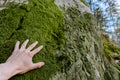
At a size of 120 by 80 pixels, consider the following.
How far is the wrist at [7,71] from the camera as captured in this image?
8.24 feet

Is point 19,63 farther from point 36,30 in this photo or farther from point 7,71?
point 36,30

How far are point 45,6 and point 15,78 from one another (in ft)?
4.71

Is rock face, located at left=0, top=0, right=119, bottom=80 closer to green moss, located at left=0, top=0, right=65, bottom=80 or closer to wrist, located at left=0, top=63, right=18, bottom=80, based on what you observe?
green moss, located at left=0, top=0, right=65, bottom=80

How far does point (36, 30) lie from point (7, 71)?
0.85 meters

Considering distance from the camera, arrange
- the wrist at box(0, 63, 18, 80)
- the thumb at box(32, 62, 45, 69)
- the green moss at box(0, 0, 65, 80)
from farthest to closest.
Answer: the green moss at box(0, 0, 65, 80) < the thumb at box(32, 62, 45, 69) < the wrist at box(0, 63, 18, 80)

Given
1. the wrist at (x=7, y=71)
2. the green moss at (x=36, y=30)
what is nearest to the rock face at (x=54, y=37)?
the green moss at (x=36, y=30)

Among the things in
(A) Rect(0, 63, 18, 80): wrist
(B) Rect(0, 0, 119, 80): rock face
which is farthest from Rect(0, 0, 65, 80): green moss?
(A) Rect(0, 63, 18, 80): wrist

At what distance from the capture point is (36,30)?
10.4 ft

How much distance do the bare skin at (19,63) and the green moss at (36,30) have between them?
0.08m

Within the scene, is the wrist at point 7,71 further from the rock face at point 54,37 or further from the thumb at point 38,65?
the thumb at point 38,65

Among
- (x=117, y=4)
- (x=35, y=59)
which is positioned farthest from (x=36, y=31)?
(x=117, y=4)

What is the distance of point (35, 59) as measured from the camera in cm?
289

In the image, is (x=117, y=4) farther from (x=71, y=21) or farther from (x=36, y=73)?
(x=36, y=73)

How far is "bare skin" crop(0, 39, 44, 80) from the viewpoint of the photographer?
2545 millimetres
